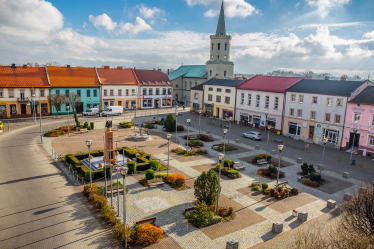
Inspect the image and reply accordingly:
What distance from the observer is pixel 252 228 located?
665 inches

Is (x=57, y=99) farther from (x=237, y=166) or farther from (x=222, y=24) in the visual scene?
(x=222, y=24)

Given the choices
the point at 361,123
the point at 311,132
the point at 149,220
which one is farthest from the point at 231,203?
the point at 311,132

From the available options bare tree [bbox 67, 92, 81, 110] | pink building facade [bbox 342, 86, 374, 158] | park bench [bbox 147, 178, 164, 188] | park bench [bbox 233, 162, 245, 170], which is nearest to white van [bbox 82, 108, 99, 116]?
bare tree [bbox 67, 92, 81, 110]

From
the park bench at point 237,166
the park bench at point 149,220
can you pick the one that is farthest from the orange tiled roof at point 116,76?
the park bench at point 149,220

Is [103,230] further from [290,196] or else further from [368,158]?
[368,158]

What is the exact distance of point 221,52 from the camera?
7338 centimetres

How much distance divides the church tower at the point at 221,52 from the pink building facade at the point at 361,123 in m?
40.8

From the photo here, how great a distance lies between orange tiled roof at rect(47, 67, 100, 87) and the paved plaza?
30165 mm

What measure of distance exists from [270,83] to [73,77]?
41804 millimetres

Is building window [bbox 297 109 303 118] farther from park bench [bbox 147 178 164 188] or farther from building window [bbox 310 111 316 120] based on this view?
park bench [bbox 147 178 164 188]

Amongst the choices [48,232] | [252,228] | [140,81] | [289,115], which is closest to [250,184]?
[252,228]

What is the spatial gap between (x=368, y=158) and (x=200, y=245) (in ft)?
97.2

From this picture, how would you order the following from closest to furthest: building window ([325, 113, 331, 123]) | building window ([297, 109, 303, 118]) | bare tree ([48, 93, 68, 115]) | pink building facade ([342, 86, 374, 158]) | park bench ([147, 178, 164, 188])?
park bench ([147, 178, 164, 188]) → pink building facade ([342, 86, 374, 158]) → building window ([325, 113, 331, 123]) → building window ([297, 109, 303, 118]) → bare tree ([48, 93, 68, 115])

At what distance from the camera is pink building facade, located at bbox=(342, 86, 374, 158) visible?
34812 millimetres
